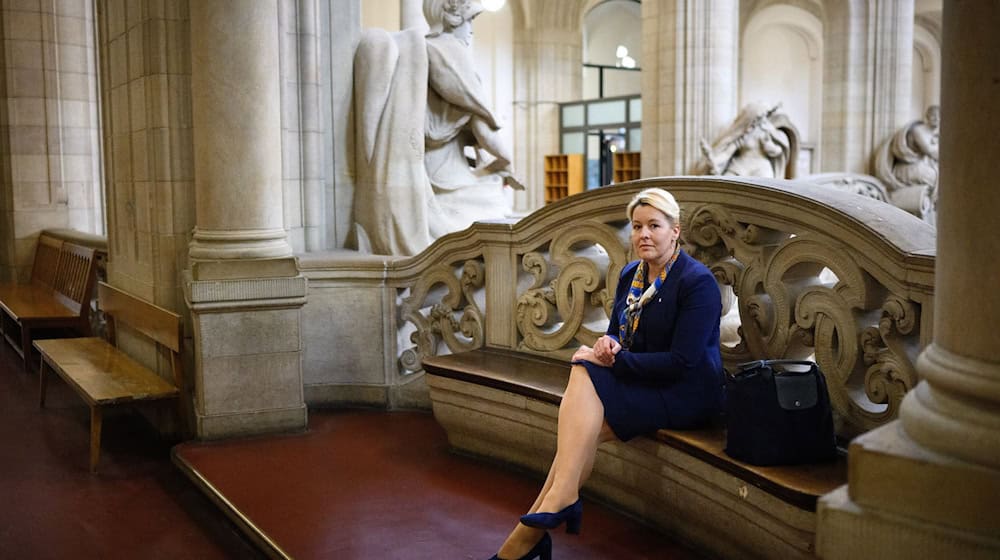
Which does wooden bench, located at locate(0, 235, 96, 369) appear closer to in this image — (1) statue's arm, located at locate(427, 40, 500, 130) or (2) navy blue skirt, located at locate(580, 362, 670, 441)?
(1) statue's arm, located at locate(427, 40, 500, 130)

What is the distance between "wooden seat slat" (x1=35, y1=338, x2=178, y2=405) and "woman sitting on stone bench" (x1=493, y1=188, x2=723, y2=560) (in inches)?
102

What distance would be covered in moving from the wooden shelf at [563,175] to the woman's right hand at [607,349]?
64.7 feet

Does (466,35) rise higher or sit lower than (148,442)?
higher

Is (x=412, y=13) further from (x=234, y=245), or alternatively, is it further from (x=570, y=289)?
(x=570, y=289)

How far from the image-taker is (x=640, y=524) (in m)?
4.22

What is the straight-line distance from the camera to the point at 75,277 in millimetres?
8766

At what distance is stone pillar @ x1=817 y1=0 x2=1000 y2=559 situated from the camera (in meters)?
2.13

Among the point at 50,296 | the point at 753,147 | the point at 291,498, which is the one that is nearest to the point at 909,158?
the point at 753,147

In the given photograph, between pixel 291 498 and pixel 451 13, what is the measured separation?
12.5 ft

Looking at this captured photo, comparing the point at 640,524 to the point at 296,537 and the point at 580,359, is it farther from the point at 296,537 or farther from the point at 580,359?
the point at 296,537

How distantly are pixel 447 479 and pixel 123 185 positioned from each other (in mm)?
3213

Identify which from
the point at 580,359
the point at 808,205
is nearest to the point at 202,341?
the point at 580,359

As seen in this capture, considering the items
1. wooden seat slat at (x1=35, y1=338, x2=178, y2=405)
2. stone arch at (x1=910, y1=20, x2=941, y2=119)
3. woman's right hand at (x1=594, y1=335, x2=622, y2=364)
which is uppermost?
stone arch at (x1=910, y1=20, x2=941, y2=119)

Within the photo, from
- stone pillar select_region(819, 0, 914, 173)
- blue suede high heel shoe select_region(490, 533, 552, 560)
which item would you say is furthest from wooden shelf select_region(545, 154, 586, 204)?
blue suede high heel shoe select_region(490, 533, 552, 560)
